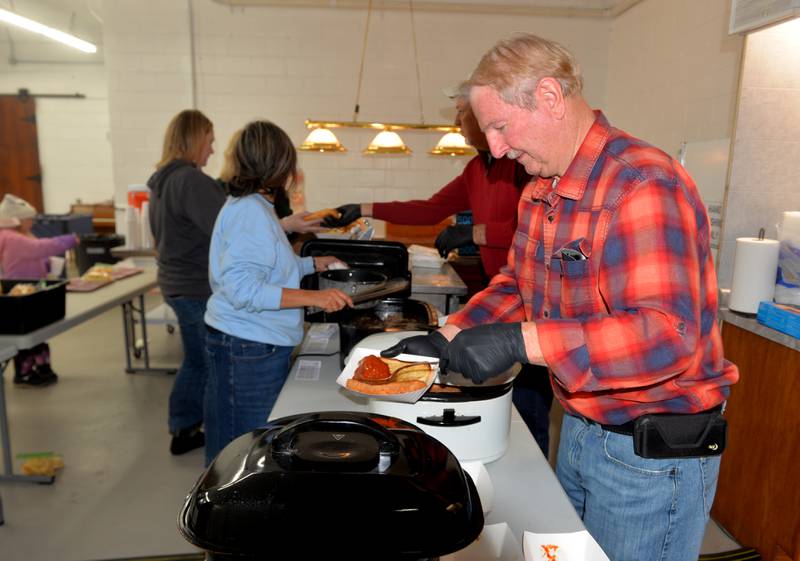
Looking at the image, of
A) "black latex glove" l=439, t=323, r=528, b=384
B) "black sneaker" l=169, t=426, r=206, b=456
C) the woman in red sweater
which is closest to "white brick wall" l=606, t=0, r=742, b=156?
the woman in red sweater

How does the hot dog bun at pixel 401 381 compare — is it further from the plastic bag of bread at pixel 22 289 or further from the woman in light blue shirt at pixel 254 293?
the plastic bag of bread at pixel 22 289

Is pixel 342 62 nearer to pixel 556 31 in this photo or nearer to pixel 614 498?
pixel 556 31

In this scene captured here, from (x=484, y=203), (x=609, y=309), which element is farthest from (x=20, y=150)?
(x=609, y=309)

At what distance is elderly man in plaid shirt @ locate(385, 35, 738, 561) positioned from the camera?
0.99 meters

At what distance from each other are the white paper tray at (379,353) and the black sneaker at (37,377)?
150 inches

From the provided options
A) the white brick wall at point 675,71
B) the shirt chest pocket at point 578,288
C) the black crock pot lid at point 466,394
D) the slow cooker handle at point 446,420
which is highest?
the white brick wall at point 675,71

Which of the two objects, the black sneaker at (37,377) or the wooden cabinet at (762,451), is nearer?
the wooden cabinet at (762,451)

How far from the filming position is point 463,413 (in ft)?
4.09

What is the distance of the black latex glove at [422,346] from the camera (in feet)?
4.44

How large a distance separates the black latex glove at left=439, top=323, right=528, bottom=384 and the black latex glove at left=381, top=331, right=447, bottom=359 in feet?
0.70

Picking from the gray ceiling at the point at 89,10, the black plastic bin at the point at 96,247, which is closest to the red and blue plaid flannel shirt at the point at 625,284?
the gray ceiling at the point at 89,10

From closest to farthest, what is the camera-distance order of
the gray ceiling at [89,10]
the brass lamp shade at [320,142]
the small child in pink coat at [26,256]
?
1. the small child in pink coat at [26,256]
2. the brass lamp shade at [320,142]
3. the gray ceiling at [89,10]

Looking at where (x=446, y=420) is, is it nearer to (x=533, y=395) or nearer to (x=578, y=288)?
(x=578, y=288)

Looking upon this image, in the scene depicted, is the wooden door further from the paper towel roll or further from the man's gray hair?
the man's gray hair
